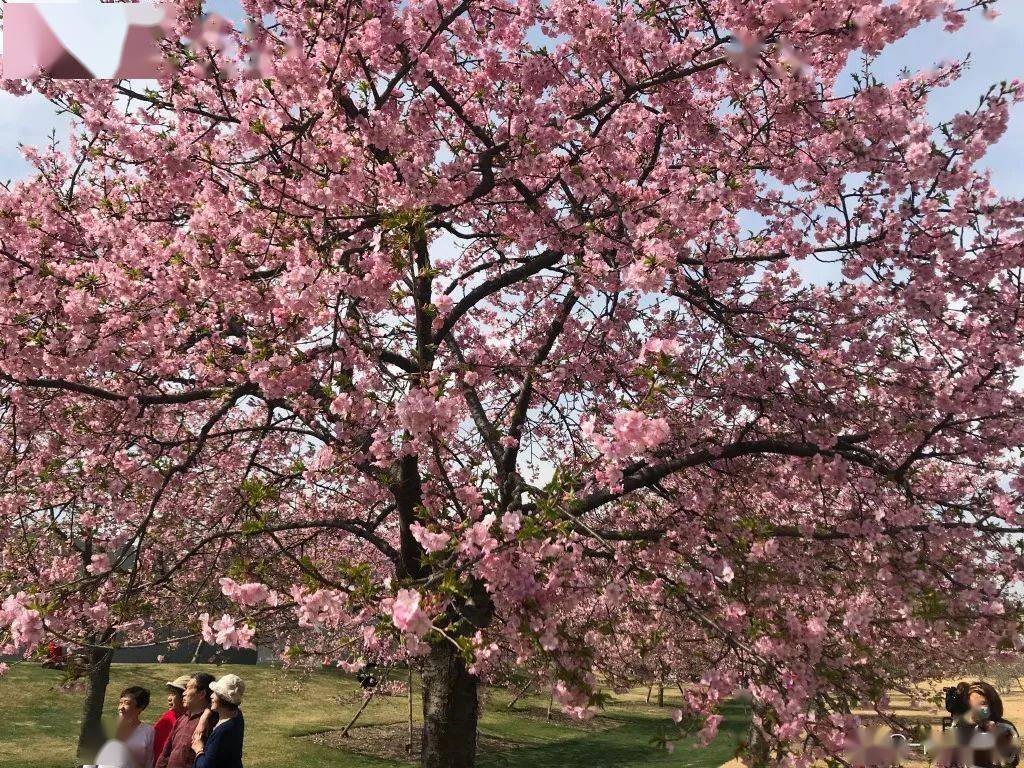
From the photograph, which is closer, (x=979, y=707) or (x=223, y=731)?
(x=223, y=731)

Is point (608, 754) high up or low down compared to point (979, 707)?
down

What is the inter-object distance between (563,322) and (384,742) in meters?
13.4

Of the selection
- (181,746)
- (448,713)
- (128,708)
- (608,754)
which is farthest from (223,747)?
(608,754)

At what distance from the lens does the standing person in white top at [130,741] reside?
6.34m

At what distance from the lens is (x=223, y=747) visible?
5688 mm

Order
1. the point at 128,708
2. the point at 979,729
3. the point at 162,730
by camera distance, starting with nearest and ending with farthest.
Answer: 1. the point at 979,729
2. the point at 128,708
3. the point at 162,730

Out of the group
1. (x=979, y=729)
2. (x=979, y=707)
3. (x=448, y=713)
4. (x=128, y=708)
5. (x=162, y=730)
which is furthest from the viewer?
(x=448, y=713)

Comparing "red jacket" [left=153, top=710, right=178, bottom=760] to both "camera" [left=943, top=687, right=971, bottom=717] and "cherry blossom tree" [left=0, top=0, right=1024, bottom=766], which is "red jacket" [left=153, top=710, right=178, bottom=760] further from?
"camera" [left=943, top=687, right=971, bottom=717]

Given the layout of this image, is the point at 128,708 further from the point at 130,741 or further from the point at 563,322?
Answer: the point at 563,322

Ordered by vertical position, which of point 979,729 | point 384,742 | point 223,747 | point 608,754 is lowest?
point 608,754

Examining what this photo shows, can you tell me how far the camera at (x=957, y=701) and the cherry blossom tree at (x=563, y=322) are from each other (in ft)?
1.76

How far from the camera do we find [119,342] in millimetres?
7355

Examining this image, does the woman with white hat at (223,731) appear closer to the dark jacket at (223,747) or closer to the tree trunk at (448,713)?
the dark jacket at (223,747)

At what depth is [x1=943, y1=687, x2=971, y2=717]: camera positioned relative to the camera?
609cm
